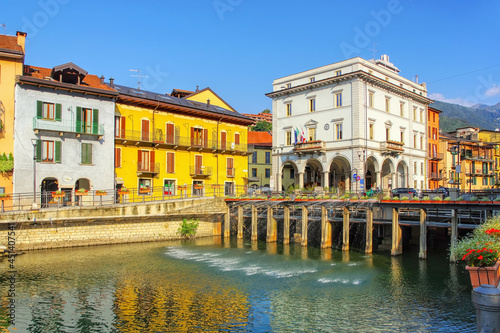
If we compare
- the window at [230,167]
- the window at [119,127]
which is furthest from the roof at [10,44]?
the window at [230,167]

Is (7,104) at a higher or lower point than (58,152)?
higher

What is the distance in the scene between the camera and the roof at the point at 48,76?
3385cm

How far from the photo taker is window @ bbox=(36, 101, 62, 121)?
3234cm

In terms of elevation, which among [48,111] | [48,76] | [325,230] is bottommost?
[325,230]

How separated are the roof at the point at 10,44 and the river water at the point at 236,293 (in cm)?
1609

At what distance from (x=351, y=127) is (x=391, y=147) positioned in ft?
20.8

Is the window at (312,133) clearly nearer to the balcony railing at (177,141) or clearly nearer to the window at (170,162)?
the balcony railing at (177,141)

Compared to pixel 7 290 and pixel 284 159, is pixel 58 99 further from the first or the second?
pixel 284 159

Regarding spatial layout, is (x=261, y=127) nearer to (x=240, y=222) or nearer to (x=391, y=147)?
(x=391, y=147)

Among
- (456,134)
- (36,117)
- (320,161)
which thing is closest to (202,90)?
(320,161)

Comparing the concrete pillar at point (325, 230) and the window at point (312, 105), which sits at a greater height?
the window at point (312, 105)

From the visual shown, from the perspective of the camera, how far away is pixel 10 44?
32875 mm

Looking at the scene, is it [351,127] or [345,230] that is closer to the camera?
[345,230]

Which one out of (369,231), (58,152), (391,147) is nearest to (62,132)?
(58,152)
